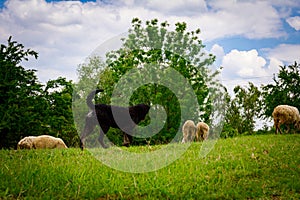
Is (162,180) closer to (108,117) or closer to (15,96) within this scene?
(108,117)

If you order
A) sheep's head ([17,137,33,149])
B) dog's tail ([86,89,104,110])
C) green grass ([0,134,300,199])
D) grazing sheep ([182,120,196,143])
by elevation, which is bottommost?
sheep's head ([17,137,33,149])

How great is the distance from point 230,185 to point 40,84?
1938 cm

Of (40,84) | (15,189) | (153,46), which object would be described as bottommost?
(15,189)

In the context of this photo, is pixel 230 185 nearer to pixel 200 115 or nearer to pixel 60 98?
pixel 60 98

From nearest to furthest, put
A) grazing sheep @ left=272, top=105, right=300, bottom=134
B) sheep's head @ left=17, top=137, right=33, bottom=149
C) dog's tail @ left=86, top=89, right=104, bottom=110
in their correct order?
dog's tail @ left=86, top=89, right=104, bottom=110 < sheep's head @ left=17, top=137, right=33, bottom=149 < grazing sheep @ left=272, top=105, right=300, bottom=134

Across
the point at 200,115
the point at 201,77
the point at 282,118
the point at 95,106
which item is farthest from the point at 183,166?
the point at 201,77

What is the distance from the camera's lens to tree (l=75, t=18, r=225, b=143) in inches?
1068

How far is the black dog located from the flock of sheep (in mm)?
4801

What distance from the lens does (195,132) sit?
21281 mm

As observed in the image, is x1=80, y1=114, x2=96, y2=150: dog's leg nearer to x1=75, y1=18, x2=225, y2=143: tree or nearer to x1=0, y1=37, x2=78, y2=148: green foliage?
x1=0, y1=37, x2=78, y2=148: green foliage

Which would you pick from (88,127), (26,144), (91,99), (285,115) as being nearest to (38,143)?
(26,144)

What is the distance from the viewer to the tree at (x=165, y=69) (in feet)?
89.0

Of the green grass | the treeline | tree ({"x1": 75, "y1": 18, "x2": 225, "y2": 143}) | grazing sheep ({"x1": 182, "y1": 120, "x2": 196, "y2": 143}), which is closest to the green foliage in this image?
the treeline

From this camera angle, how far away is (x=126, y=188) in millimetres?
6191
